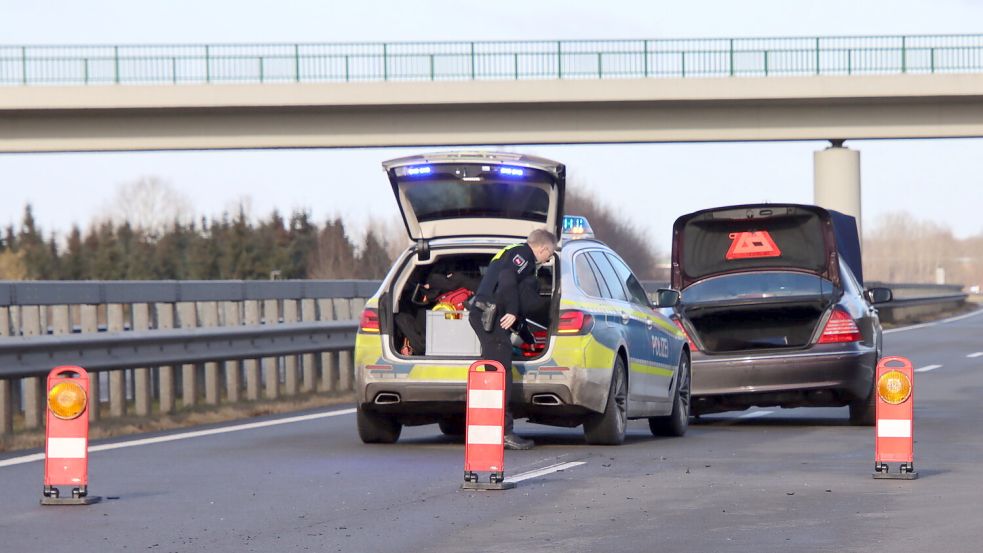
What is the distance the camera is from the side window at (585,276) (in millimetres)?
13445

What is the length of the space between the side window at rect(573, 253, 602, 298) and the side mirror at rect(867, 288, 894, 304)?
414 centimetres


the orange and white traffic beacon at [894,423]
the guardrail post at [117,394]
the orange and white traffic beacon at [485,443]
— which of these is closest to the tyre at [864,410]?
the orange and white traffic beacon at [894,423]

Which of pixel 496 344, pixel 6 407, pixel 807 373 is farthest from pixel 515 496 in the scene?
pixel 807 373

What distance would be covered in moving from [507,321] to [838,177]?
3211 centimetres

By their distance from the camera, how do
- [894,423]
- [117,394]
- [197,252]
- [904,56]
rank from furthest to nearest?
[197,252]
[904,56]
[117,394]
[894,423]

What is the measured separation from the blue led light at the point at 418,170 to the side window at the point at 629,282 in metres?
1.82

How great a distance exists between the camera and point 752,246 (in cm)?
1673

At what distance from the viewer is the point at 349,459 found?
12477 mm

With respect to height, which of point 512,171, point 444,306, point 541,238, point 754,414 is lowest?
point 754,414

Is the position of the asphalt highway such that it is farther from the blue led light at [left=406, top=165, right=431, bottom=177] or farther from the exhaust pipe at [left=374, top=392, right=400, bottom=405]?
the blue led light at [left=406, top=165, right=431, bottom=177]

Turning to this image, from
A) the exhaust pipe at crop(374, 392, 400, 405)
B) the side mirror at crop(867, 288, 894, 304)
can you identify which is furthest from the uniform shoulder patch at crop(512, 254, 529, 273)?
the side mirror at crop(867, 288, 894, 304)

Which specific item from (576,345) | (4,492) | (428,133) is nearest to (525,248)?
(576,345)

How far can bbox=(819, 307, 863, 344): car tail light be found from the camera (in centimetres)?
1567

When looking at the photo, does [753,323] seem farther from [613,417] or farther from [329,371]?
[329,371]
